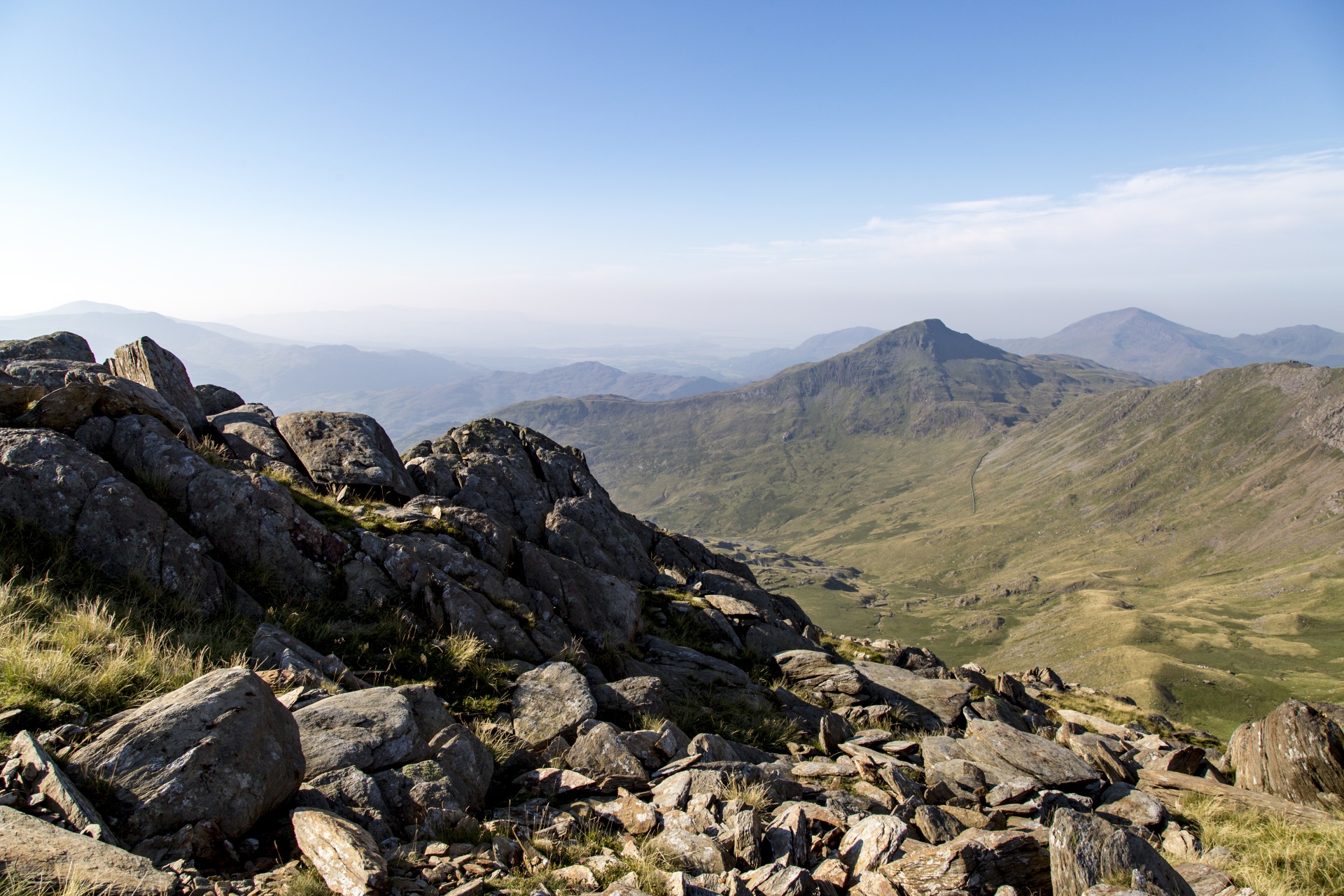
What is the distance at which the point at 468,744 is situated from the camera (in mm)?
10742

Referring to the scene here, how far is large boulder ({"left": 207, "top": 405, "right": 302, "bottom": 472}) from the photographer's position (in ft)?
71.5

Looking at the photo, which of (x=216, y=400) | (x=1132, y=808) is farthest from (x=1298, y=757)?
(x=216, y=400)

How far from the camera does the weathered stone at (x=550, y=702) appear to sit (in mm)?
13094

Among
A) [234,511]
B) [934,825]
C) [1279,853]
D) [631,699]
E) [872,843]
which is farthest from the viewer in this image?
[234,511]

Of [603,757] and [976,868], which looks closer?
[976,868]

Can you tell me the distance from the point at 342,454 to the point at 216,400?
29.0ft

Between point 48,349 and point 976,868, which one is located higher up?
point 48,349

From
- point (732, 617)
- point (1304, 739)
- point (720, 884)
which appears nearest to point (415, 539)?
point (720, 884)

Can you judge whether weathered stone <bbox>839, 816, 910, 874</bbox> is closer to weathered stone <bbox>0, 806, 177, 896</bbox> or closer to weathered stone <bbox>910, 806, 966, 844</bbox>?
weathered stone <bbox>910, 806, 966, 844</bbox>

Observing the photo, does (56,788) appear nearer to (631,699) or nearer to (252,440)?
(631,699)

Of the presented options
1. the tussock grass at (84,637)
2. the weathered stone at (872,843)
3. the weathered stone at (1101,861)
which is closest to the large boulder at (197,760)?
the tussock grass at (84,637)

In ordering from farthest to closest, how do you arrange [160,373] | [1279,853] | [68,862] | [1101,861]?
[160,373], [1279,853], [1101,861], [68,862]

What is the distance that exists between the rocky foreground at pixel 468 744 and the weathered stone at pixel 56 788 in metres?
0.03

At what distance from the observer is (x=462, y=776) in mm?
10234
